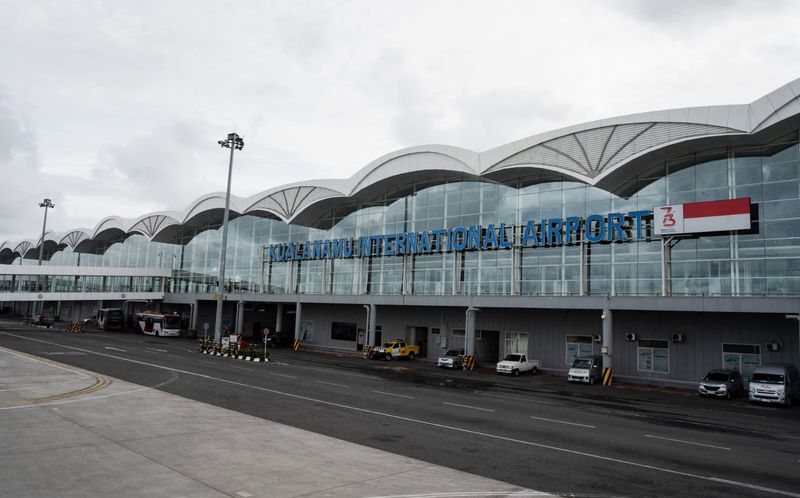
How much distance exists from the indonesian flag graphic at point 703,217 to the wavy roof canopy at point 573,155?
4127 millimetres

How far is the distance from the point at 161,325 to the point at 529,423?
5632 cm

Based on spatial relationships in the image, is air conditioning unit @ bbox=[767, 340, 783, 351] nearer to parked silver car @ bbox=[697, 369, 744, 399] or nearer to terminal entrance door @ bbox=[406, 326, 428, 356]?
parked silver car @ bbox=[697, 369, 744, 399]

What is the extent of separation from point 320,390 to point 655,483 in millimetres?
15290

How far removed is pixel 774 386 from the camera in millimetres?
28484

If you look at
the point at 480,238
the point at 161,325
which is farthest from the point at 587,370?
the point at 161,325

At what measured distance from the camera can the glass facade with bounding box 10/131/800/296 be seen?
34.8 meters

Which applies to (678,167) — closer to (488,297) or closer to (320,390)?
(488,297)

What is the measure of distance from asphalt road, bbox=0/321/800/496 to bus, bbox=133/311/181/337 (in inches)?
1219

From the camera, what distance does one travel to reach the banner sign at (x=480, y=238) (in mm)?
39125

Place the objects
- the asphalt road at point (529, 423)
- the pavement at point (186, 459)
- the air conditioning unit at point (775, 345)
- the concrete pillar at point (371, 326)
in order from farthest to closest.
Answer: the concrete pillar at point (371, 326), the air conditioning unit at point (775, 345), the asphalt road at point (529, 423), the pavement at point (186, 459)

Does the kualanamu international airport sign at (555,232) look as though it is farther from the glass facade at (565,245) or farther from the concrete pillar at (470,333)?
the concrete pillar at (470,333)

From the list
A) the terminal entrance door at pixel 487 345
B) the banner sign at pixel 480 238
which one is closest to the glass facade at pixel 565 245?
the banner sign at pixel 480 238

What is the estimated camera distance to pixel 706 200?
122 ft

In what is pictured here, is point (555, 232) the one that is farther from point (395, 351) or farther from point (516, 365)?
point (395, 351)
